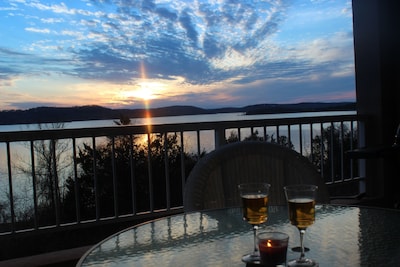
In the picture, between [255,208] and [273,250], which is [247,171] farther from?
[273,250]

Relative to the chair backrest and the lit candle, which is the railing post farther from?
the lit candle

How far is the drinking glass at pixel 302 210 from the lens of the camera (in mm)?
842

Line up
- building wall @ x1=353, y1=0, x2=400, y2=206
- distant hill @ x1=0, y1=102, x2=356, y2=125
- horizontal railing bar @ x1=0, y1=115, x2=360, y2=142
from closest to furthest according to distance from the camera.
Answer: horizontal railing bar @ x1=0, y1=115, x2=360, y2=142
distant hill @ x1=0, y1=102, x2=356, y2=125
building wall @ x1=353, y1=0, x2=400, y2=206

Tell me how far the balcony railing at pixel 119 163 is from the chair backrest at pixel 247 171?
1.58 m

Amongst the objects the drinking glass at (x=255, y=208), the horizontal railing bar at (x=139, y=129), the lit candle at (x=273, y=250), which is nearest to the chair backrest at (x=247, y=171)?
the drinking glass at (x=255, y=208)

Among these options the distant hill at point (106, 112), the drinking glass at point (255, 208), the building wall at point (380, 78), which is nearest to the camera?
the drinking glass at point (255, 208)

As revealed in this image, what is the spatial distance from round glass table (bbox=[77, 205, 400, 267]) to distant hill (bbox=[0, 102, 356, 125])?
2.50 meters

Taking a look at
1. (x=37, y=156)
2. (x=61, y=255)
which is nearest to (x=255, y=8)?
(x=37, y=156)

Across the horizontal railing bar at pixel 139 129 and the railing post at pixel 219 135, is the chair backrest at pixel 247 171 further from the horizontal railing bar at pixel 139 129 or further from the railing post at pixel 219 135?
the railing post at pixel 219 135

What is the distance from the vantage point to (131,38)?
6379mm

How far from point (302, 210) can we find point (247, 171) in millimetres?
1038

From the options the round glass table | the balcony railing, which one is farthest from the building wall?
the round glass table

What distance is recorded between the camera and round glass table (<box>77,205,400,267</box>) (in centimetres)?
93

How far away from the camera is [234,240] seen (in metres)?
1.09
